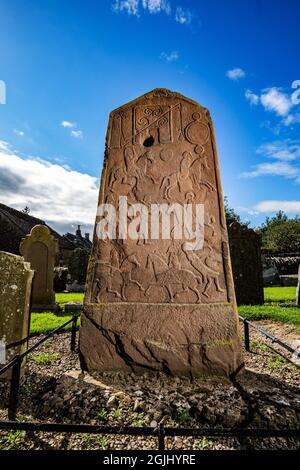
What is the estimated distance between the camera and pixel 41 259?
7.49 m

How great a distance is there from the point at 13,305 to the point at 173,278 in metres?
1.72

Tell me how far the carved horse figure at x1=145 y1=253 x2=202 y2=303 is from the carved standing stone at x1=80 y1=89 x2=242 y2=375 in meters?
0.01

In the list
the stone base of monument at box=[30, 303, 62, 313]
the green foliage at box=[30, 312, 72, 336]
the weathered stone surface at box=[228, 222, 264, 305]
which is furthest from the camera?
the weathered stone surface at box=[228, 222, 264, 305]

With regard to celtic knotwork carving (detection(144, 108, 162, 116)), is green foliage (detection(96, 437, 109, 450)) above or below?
below

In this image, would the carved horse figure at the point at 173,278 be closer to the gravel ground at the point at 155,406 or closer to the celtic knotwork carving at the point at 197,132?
the gravel ground at the point at 155,406

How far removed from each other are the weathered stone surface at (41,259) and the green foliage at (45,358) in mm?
3932

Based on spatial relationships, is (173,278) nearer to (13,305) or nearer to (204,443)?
(204,443)

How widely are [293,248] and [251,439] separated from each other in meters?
31.7

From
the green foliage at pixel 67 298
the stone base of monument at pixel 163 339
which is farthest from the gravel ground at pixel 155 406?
the green foliage at pixel 67 298

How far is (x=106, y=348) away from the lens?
8.45 feet

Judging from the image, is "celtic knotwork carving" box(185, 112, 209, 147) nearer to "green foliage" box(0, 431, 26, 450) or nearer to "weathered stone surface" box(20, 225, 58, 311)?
"green foliage" box(0, 431, 26, 450)

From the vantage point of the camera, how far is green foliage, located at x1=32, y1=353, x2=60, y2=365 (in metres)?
3.21

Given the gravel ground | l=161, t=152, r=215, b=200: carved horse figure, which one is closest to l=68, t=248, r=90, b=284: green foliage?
the gravel ground
